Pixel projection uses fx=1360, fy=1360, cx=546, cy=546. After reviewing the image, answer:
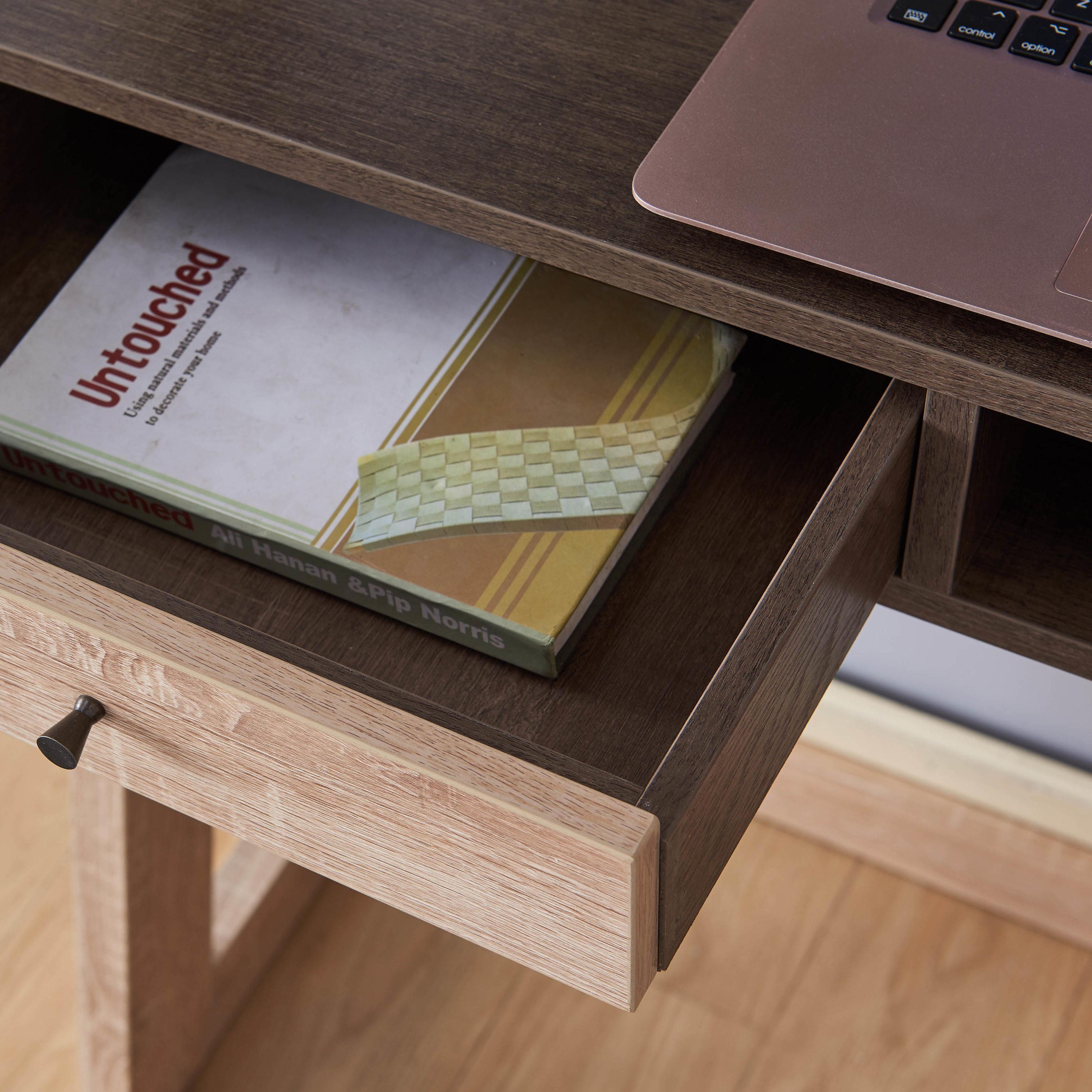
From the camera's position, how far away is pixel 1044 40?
0.44 meters

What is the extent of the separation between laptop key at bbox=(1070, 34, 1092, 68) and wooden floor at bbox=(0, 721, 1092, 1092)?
76 cm

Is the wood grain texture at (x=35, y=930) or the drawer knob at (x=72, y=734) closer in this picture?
Answer: the drawer knob at (x=72, y=734)

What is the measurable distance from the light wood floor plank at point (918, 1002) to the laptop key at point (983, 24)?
77cm

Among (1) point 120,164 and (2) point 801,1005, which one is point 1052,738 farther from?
(1) point 120,164

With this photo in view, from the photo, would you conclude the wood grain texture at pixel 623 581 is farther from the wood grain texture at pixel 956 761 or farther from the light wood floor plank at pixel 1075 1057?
the light wood floor plank at pixel 1075 1057

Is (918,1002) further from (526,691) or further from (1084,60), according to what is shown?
(1084,60)

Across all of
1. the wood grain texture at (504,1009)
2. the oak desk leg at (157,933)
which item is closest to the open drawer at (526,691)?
the oak desk leg at (157,933)

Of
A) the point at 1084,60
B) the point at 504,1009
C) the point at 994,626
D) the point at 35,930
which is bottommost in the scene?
the point at 35,930

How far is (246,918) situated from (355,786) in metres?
0.66

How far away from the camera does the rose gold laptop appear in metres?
0.39

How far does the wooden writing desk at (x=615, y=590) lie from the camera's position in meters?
0.38

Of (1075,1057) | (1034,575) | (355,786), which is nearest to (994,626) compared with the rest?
(1034,575)

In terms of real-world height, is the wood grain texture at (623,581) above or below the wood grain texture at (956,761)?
below

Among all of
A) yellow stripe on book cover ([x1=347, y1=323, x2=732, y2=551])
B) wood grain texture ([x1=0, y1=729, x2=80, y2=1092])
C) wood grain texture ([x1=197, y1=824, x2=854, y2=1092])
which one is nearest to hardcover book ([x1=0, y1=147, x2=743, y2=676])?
yellow stripe on book cover ([x1=347, y1=323, x2=732, y2=551])
